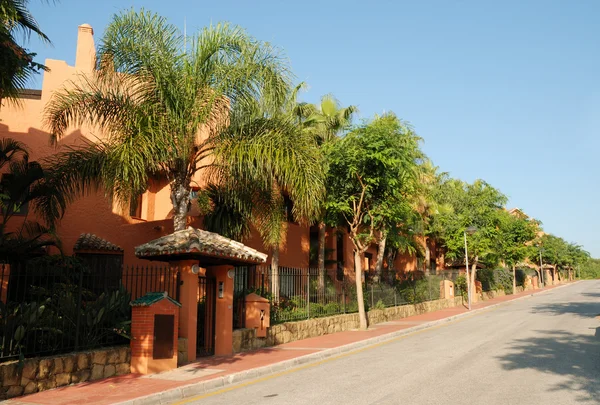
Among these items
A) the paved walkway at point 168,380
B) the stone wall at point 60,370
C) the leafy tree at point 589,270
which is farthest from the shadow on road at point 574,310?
the leafy tree at point 589,270

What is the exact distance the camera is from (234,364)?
1215cm

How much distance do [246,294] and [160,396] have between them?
6955 millimetres

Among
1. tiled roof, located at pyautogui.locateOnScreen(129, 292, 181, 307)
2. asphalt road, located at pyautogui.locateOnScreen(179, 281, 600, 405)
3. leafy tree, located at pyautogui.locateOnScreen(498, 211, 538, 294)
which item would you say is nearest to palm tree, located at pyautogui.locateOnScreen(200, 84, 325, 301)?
tiled roof, located at pyautogui.locateOnScreen(129, 292, 181, 307)

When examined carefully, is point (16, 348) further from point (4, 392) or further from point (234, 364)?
point (234, 364)

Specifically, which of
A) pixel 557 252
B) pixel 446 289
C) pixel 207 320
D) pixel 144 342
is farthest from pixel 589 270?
pixel 144 342

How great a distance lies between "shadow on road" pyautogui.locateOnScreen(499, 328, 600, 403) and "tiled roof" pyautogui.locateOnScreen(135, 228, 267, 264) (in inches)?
268

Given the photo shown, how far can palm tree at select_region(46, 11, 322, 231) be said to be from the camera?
529 inches

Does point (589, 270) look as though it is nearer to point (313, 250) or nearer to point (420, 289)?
point (420, 289)

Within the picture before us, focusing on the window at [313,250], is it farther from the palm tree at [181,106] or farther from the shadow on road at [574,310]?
the palm tree at [181,106]

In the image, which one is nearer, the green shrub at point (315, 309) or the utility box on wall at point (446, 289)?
the green shrub at point (315, 309)

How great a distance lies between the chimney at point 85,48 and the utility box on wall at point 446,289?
2578cm

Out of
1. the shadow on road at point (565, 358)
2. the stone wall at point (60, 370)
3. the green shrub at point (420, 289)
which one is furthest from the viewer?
the green shrub at point (420, 289)

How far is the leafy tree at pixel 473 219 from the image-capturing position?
123 ft

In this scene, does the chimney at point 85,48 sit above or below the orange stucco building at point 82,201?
above
